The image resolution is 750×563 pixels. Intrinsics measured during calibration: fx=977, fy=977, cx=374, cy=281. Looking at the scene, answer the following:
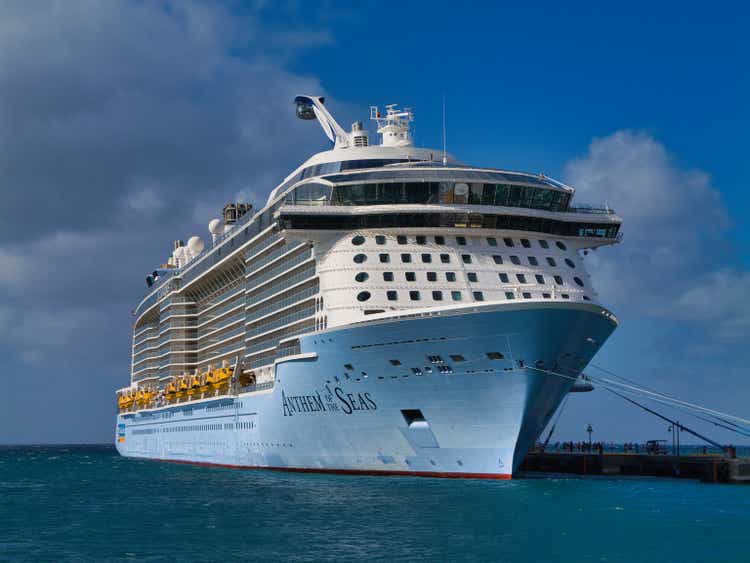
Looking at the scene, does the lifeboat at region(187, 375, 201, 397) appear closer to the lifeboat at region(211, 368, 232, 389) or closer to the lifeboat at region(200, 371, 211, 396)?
the lifeboat at region(200, 371, 211, 396)

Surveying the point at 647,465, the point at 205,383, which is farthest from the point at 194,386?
the point at 647,465

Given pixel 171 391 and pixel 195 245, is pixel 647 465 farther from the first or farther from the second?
pixel 195 245

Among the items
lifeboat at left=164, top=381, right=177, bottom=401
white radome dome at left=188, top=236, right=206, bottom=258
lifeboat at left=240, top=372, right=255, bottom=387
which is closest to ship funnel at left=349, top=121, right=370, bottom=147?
lifeboat at left=240, top=372, right=255, bottom=387

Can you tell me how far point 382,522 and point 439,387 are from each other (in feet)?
25.1

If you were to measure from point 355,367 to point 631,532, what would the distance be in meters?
12.4

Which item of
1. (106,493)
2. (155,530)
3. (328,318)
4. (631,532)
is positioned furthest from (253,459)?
(631,532)

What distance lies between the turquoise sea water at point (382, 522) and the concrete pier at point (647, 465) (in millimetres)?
2598

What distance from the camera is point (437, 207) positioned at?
36.8 meters

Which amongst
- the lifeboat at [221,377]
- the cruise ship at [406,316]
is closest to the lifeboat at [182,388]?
the lifeboat at [221,377]

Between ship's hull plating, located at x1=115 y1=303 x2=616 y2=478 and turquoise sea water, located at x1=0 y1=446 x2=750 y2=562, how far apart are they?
1084 millimetres

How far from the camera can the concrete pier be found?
42062 millimetres

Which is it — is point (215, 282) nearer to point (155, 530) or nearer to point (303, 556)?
point (155, 530)

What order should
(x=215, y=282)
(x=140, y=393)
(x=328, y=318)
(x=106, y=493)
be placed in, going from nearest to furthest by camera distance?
(x=328, y=318)
(x=106, y=493)
(x=215, y=282)
(x=140, y=393)

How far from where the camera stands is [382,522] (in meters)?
25.7
